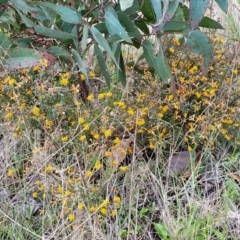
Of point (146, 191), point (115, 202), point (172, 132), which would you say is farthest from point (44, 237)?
point (172, 132)

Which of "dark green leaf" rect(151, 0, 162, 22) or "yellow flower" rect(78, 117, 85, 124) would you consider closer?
"dark green leaf" rect(151, 0, 162, 22)

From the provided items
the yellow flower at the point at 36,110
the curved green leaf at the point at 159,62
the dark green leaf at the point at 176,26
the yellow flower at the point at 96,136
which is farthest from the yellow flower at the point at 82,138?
the dark green leaf at the point at 176,26

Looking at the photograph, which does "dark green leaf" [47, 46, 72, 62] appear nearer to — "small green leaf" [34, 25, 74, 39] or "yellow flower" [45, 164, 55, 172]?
"small green leaf" [34, 25, 74, 39]

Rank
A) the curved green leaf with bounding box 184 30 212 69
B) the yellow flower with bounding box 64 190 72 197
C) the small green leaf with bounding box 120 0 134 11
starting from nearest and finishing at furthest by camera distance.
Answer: the small green leaf with bounding box 120 0 134 11
the yellow flower with bounding box 64 190 72 197
the curved green leaf with bounding box 184 30 212 69

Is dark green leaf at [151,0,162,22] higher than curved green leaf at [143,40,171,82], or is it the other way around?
dark green leaf at [151,0,162,22]

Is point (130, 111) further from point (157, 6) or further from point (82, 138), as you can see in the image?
point (157, 6)

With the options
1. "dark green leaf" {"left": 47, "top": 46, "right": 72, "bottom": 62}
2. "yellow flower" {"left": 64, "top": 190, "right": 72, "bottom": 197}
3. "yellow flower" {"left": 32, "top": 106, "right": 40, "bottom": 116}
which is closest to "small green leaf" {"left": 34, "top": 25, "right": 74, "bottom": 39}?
"dark green leaf" {"left": 47, "top": 46, "right": 72, "bottom": 62}

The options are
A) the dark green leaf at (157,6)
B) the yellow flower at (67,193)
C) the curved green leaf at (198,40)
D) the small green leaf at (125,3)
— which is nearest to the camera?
the small green leaf at (125,3)

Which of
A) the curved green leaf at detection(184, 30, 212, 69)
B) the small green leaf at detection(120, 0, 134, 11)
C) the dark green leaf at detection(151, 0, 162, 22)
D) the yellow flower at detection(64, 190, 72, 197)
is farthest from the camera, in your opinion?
the curved green leaf at detection(184, 30, 212, 69)

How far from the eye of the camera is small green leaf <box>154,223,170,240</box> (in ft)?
4.67

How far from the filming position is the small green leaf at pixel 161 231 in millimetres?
1424

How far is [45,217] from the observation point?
1476mm

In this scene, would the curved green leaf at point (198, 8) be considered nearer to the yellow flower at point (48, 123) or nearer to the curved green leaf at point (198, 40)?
the curved green leaf at point (198, 40)

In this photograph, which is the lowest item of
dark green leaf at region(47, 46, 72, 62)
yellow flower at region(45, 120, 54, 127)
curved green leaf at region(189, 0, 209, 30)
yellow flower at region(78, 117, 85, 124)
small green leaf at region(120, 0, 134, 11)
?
yellow flower at region(45, 120, 54, 127)
